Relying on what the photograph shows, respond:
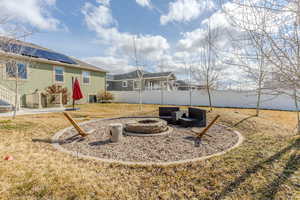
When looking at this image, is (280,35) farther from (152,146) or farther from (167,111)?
(167,111)

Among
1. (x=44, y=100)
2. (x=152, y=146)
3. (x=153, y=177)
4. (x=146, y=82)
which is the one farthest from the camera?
(x=146, y=82)

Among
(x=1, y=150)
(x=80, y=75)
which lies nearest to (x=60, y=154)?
(x=1, y=150)

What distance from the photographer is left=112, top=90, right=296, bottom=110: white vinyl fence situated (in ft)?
44.7

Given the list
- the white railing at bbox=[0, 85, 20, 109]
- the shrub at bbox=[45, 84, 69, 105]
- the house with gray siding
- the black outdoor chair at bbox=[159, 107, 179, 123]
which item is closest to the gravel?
the black outdoor chair at bbox=[159, 107, 179, 123]

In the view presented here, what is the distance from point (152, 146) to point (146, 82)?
2589 centimetres

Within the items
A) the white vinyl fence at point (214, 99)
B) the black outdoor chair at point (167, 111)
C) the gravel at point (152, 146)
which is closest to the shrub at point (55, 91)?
the white vinyl fence at point (214, 99)

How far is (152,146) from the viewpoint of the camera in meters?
4.20

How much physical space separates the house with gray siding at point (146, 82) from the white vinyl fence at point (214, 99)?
13.7 feet

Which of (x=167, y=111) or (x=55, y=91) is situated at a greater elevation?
(x=55, y=91)

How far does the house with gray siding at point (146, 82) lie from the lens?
84.9 ft

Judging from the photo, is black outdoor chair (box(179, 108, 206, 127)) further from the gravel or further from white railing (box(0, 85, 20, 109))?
white railing (box(0, 85, 20, 109))

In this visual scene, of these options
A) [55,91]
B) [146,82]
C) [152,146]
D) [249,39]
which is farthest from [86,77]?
[249,39]

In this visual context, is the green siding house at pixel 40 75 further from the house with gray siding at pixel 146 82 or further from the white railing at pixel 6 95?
the house with gray siding at pixel 146 82

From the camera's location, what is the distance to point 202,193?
224 centimetres
